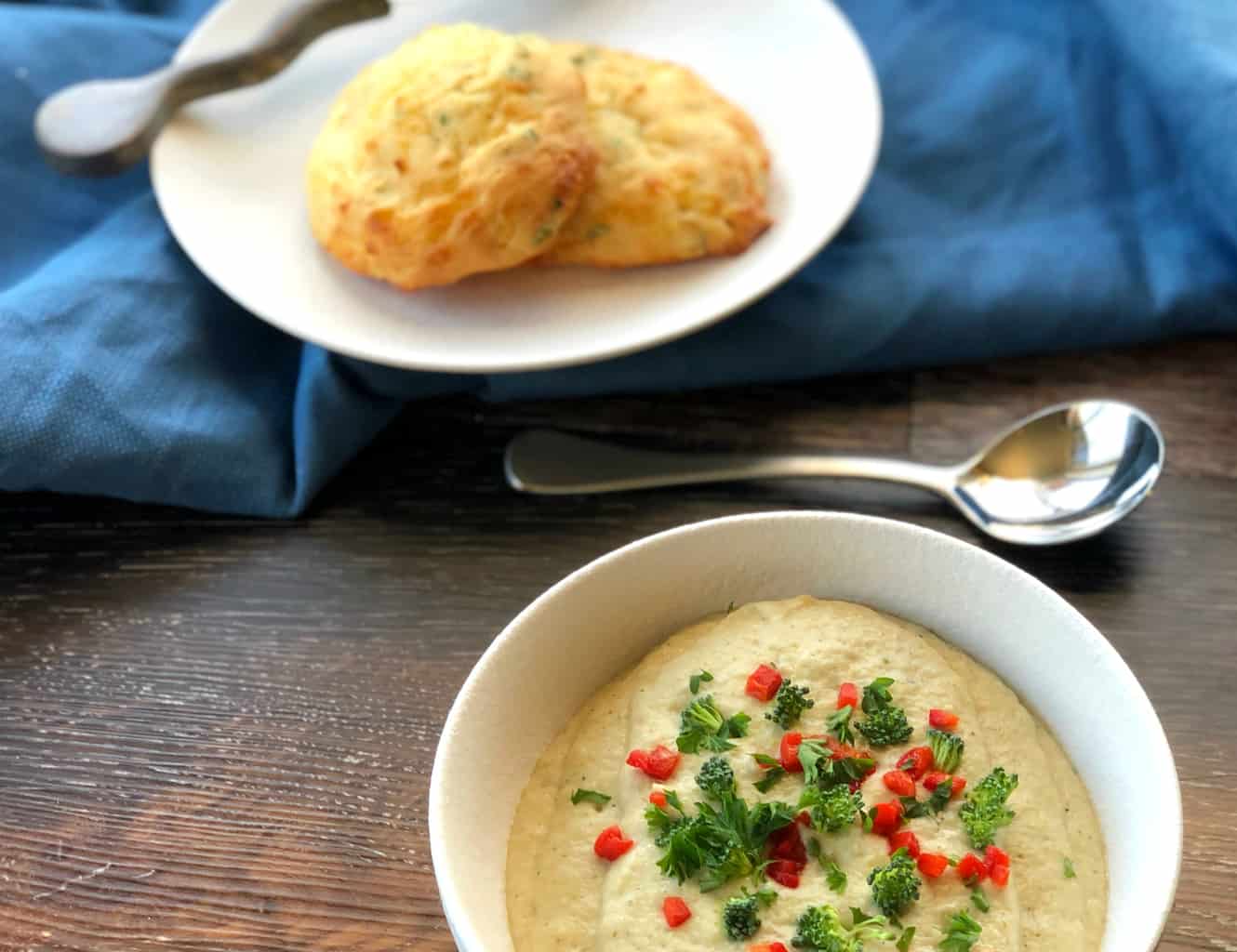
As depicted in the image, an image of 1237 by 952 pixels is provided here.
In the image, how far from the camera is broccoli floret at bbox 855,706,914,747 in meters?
1.50

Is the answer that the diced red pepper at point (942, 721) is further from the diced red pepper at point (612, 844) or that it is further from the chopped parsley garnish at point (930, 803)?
the diced red pepper at point (612, 844)

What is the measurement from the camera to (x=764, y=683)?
1.55 metres

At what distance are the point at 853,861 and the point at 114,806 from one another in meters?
1.14

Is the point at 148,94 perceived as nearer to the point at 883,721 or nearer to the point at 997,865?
the point at 883,721

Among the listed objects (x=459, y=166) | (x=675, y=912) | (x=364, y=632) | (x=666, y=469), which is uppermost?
(x=459, y=166)

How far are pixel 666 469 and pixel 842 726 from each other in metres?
0.75

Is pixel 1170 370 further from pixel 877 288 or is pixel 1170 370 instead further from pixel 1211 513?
pixel 877 288

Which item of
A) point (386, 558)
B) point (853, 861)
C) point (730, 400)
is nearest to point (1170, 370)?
point (730, 400)

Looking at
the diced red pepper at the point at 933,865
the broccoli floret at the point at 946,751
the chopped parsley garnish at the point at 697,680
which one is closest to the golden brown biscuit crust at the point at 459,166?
the chopped parsley garnish at the point at 697,680

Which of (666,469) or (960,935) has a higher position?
(960,935)

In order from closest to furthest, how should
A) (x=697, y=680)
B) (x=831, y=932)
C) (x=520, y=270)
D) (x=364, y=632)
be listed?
(x=831, y=932), (x=697, y=680), (x=364, y=632), (x=520, y=270)

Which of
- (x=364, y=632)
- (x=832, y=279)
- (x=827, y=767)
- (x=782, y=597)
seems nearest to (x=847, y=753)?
(x=827, y=767)

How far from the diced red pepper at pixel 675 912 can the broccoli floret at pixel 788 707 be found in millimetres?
258

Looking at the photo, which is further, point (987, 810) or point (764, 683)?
point (764, 683)
